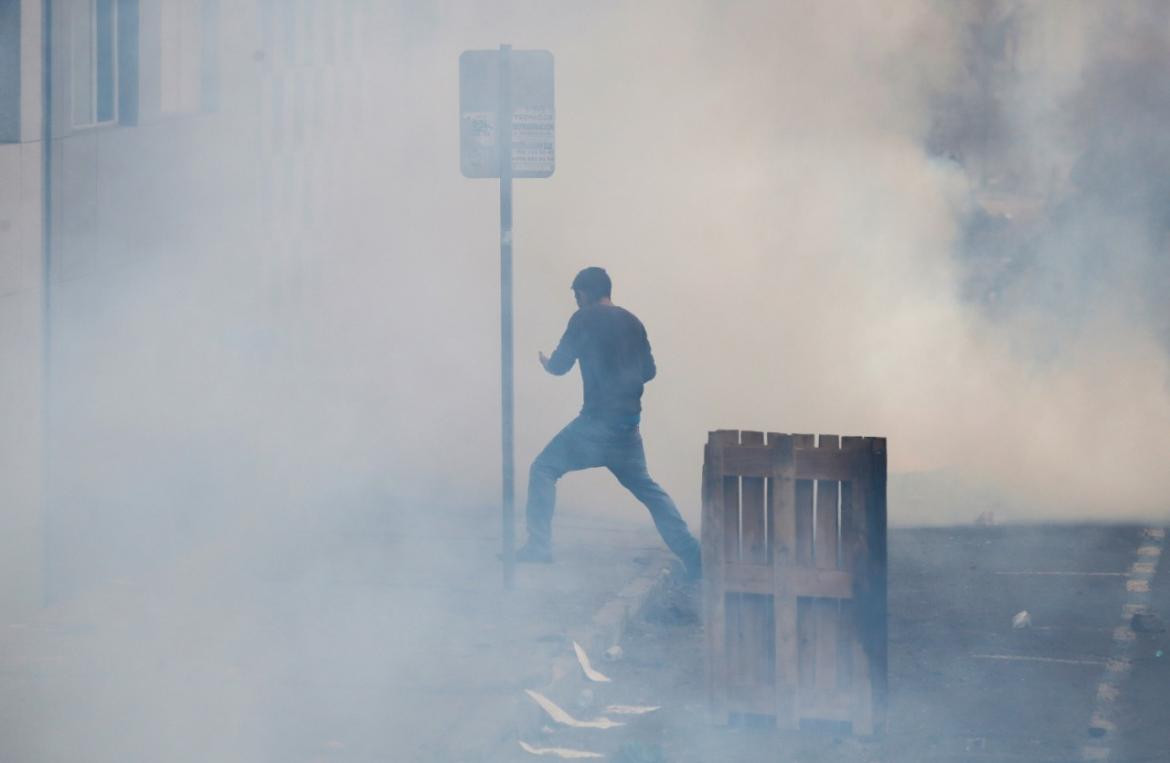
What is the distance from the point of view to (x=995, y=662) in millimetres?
7957

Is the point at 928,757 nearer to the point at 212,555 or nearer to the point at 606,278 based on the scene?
the point at 606,278

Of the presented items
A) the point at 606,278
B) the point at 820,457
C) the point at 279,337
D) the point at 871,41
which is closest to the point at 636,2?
the point at 871,41

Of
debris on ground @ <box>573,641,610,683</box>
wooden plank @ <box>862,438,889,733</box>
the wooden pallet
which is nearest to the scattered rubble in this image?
debris on ground @ <box>573,641,610,683</box>

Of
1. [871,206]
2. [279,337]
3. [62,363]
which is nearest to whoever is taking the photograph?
[62,363]

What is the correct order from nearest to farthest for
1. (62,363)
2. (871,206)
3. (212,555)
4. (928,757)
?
(928,757) < (62,363) < (212,555) < (871,206)

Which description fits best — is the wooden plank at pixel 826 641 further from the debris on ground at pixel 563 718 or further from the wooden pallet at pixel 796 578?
the debris on ground at pixel 563 718

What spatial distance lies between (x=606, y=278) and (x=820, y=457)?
7.78ft

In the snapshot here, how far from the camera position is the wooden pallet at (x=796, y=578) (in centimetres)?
683

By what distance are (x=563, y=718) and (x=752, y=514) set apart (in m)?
1.02

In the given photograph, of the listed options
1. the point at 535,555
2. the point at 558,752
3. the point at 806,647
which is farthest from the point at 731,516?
the point at 535,555

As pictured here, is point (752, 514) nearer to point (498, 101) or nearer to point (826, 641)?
point (826, 641)

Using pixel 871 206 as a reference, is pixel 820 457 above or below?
below

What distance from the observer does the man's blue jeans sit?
8.86 m

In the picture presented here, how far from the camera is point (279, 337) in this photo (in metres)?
11.1
